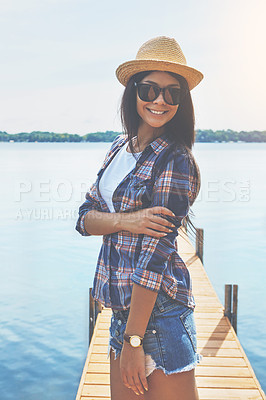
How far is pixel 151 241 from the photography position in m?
1.62

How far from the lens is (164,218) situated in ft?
5.26

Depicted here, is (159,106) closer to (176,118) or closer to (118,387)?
(176,118)

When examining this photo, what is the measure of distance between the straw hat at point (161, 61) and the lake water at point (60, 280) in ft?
2.12

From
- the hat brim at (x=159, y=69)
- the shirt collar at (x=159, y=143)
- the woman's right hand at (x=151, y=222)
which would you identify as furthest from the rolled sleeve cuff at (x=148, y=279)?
the hat brim at (x=159, y=69)

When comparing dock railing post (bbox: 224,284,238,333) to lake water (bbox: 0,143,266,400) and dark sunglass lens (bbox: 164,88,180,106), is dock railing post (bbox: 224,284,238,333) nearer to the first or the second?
lake water (bbox: 0,143,266,400)

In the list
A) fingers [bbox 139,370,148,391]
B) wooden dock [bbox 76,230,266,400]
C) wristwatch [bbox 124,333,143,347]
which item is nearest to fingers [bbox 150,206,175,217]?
wristwatch [bbox 124,333,143,347]

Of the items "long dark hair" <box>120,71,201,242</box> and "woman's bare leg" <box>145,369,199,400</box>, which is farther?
"long dark hair" <box>120,71,201,242</box>

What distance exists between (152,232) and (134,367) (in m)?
0.48

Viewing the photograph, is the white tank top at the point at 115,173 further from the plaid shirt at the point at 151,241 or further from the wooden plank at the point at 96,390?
the wooden plank at the point at 96,390

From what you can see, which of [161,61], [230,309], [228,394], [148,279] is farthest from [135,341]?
[230,309]

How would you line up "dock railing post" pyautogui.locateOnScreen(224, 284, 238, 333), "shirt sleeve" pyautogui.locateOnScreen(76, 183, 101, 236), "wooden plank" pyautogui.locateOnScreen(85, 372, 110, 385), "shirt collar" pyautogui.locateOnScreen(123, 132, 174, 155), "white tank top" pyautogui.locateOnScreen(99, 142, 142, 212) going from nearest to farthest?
"shirt collar" pyautogui.locateOnScreen(123, 132, 174, 155)
"white tank top" pyautogui.locateOnScreen(99, 142, 142, 212)
"shirt sleeve" pyautogui.locateOnScreen(76, 183, 101, 236)
"wooden plank" pyautogui.locateOnScreen(85, 372, 110, 385)
"dock railing post" pyautogui.locateOnScreen(224, 284, 238, 333)

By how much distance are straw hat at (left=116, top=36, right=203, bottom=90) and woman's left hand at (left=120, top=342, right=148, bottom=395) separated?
3.44 feet

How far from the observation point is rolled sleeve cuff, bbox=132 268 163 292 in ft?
5.12

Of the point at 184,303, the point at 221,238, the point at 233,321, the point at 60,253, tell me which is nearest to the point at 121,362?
the point at 184,303
